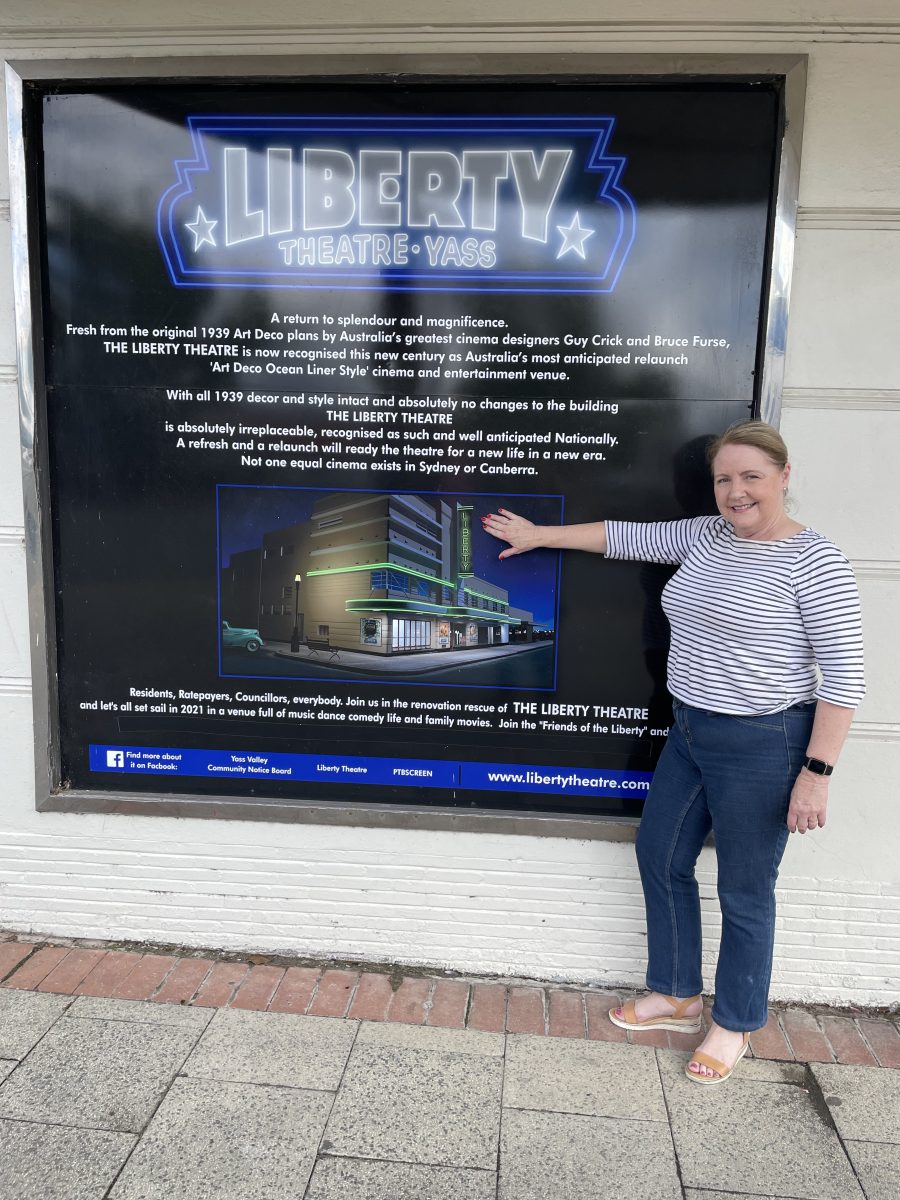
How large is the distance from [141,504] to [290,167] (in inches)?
48.9

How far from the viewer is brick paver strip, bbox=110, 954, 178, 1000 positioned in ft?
9.41

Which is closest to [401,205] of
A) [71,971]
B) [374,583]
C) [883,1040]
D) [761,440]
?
[374,583]

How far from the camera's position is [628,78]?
100 inches

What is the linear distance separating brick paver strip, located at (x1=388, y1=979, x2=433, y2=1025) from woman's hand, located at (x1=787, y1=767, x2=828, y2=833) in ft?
4.65

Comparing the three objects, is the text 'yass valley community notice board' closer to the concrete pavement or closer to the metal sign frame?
the metal sign frame

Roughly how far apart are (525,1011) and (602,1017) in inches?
10.4

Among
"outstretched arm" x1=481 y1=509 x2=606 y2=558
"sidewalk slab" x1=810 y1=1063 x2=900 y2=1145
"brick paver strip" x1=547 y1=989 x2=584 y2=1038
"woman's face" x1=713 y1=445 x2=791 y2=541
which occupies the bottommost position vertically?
"sidewalk slab" x1=810 y1=1063 x2=900 y2=1145

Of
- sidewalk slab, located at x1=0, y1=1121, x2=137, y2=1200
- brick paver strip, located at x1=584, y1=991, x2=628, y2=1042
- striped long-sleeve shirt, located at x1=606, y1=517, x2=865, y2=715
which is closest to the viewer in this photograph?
sidewalk slab, located at x1=0, y1=1121, x2=137, y2=1200

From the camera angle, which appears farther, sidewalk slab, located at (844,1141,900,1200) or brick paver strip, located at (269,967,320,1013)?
brick paver strip, located at (269,967,320,1013)

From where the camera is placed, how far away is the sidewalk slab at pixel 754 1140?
7.08ft

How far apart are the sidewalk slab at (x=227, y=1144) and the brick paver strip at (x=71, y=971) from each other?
2.31 feet

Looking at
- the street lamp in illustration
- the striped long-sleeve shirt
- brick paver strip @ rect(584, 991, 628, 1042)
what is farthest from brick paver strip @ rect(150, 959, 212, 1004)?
the striped long-sleeve shirt

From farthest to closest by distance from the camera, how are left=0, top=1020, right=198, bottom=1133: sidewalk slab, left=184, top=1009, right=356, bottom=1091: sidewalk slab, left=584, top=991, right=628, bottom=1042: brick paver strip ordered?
left=584, top=991, right=628, bottom=1042: brick paver strip
left=184, top=1009, right=356, bottom=1091: sidewalk slab
left=0, top=1020, right=198, bottom=1133: sidewalk slab

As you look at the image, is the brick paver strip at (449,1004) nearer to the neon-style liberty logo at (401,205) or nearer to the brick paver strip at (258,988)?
the brick paver strip at (258,988)
